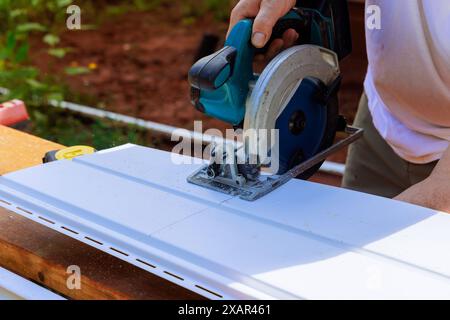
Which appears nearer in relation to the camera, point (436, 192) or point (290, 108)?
point (436, 192)

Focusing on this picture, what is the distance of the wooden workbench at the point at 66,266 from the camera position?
101cm

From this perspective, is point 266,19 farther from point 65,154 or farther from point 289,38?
point 65,154

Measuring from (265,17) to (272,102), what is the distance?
7.0 inches

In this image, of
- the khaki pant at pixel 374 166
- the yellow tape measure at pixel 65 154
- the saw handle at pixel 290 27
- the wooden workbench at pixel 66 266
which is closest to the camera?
the wooden workbench at pixel 66 266

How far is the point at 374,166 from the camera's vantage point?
68.9 inches

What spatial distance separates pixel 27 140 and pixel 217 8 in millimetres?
4531

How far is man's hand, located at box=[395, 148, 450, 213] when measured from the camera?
3.78 ft

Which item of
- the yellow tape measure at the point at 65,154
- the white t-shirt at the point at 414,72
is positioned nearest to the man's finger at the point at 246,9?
the white t-shirt at the point at 414,72

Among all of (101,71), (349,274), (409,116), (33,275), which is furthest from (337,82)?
(101,71)

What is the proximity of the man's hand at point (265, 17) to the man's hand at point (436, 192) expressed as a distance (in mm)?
413

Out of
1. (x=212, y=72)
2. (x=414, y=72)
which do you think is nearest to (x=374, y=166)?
→ (x=414, y=72)

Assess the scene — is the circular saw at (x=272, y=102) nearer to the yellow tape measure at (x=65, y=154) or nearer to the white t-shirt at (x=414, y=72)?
the white t-shirt at (x=414, y=72)

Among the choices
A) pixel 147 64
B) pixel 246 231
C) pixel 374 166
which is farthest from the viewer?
pixel 147 64

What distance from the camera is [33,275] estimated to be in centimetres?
113
